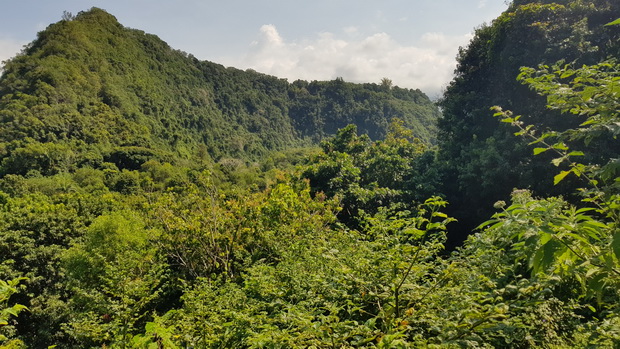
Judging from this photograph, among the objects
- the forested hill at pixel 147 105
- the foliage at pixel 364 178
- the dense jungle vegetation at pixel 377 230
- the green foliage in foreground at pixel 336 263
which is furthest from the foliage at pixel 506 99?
the forested hill at pixel 147 105

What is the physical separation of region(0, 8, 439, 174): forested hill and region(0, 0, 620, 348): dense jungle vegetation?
88 cm

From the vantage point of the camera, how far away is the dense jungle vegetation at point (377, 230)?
6.64ft

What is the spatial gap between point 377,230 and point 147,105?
7785 centimetres

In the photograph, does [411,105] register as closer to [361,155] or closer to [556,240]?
[361,155]

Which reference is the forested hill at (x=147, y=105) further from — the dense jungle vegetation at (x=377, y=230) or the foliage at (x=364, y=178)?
the foliage at (x=364, y=178)

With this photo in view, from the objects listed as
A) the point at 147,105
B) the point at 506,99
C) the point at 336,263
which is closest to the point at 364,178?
the point at 506,99

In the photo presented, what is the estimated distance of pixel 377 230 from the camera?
3.38 meters

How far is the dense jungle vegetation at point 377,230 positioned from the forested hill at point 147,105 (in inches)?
34.7

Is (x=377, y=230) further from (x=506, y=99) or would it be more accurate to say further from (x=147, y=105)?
(x=147, y=105)

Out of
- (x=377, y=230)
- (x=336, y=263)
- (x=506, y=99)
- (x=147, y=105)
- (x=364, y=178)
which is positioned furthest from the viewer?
(x=147, y=105)

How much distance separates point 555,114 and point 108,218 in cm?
1718

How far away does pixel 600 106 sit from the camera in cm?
185

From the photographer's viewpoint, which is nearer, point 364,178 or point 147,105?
point 364,178

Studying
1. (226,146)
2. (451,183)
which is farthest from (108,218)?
(226,146)
